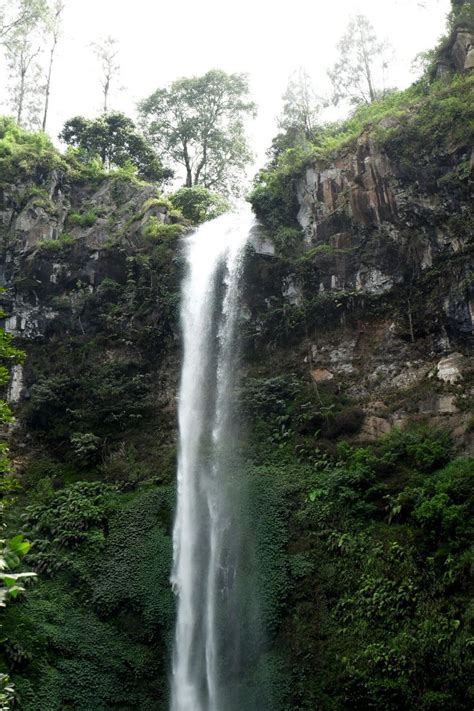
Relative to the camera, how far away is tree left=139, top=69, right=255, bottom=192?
30188mm

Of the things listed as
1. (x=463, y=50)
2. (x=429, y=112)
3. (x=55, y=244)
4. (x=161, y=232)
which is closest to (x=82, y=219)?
(x=55, y=244)

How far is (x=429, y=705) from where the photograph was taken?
29.6ft

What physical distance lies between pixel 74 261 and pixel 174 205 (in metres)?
5.27

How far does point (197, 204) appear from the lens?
2403cm

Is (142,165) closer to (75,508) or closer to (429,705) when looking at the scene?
(75,508)

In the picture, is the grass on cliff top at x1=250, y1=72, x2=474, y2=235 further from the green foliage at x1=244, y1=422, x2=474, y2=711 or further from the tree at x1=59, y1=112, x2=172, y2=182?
the tree at x1=59, y1=112, x2=172, y2=182

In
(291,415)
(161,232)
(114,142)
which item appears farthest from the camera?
(114,142)

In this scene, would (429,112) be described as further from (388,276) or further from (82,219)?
(82,219)

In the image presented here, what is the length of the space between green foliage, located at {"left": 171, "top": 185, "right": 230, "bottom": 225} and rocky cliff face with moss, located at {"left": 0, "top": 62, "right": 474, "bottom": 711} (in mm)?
1438

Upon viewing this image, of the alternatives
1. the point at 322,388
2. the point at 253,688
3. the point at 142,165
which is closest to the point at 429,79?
the point at 322,388

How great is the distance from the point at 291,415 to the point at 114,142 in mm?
18861


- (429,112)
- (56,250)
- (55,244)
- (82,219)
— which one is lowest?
(56,250)

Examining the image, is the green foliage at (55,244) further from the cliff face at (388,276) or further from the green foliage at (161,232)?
the cliff face at (388,276)

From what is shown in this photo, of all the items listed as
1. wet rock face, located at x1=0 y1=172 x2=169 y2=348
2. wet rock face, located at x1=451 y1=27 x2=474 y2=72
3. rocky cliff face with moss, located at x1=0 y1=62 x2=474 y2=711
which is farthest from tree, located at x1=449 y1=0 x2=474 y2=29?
wet rock face, located at x1=0 y1=172 x2=169 y2=348
